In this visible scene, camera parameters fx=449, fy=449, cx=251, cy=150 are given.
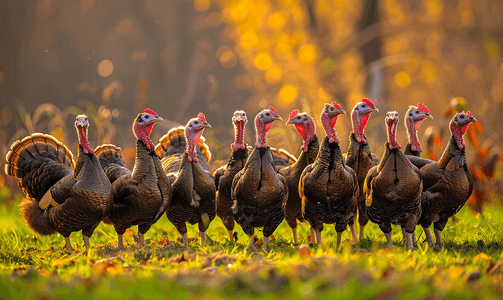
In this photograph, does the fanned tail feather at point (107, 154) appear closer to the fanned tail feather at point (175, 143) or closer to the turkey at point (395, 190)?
the fanned tail feather at point (175, 143)

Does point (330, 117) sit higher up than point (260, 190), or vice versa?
point (330, 117)

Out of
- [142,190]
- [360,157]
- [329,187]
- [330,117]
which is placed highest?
[330,117]

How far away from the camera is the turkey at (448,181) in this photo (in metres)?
5.01

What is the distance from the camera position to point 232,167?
5.80 m

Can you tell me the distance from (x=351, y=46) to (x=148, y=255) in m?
8.77

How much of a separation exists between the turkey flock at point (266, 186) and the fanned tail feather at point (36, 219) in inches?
0.5

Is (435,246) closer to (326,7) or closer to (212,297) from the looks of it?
(212,297)

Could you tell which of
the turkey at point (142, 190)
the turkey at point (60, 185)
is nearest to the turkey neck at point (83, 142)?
the turkey at point (60, 185)

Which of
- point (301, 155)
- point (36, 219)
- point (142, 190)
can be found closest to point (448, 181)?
point (301, 155)

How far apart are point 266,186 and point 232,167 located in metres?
0.92

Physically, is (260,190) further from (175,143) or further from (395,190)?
(175,143)

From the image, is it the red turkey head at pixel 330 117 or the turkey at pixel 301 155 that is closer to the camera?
the red turkey head at pixel 330 117

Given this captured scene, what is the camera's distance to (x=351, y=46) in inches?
459

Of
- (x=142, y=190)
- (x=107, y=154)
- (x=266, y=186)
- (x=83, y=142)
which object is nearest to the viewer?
(x=266, y=186)
